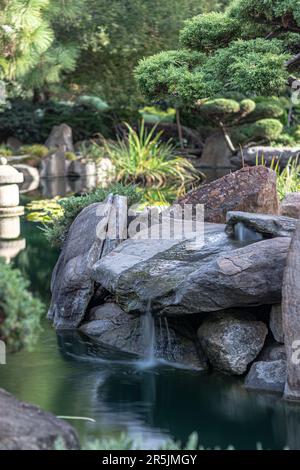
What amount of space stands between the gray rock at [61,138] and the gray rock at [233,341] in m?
17.0

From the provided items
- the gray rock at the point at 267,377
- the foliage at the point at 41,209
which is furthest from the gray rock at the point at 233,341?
the foliage at the point at 41,209

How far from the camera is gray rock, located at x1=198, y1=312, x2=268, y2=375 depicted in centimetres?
685

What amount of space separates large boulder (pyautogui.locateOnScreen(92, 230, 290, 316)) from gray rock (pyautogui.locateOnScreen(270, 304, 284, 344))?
8 centimetres

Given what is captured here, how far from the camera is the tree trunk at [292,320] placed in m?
6.09

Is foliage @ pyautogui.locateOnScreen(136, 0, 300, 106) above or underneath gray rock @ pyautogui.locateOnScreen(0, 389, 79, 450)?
A: above

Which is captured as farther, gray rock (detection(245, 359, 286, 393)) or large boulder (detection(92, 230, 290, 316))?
large boulder (detection(92, 230, 290, 316))

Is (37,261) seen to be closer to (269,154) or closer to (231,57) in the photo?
(231,57)

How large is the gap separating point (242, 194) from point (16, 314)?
4281 mm

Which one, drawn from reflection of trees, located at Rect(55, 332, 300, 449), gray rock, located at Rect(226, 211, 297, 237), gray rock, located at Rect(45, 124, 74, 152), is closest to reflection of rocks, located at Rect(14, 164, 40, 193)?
gray rock, located at Rect(45, 124, 74, 152)

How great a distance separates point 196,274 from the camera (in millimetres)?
6855

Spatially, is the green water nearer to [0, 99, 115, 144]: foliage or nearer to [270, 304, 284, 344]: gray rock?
[270, 304, 284, 344]: gray rock

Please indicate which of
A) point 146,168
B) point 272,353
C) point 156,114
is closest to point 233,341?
point 272,353

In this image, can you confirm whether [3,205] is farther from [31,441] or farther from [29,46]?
[31,441]

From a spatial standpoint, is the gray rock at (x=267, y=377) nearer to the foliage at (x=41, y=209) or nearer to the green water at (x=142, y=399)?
the green water at (x=142, y=399)
